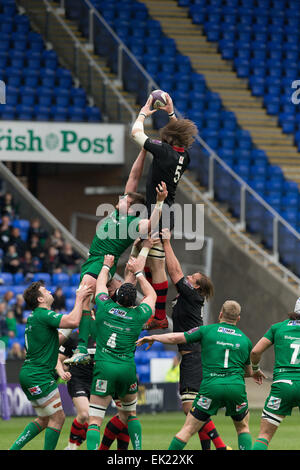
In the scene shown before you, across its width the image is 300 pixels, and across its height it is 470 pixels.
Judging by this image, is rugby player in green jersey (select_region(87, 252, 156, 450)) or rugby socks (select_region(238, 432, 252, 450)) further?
rugby socks (select_region(238, 432, 252, 450))

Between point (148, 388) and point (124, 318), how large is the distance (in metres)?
8.93

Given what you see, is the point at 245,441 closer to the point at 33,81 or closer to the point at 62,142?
the point at 62,142

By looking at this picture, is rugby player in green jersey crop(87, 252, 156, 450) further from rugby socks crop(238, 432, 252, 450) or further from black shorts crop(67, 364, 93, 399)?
black shorts crop(67, 364, 93, 399)

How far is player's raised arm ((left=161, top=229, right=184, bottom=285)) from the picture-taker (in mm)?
10648

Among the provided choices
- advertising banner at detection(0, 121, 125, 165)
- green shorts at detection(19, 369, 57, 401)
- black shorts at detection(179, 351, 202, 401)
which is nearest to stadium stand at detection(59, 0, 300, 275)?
advertising banner at detection(0, 121, 125, 165)

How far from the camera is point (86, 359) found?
10.5 meters

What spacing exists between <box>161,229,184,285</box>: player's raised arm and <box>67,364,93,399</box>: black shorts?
1.86 meters

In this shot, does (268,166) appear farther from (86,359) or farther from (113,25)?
(86,359)

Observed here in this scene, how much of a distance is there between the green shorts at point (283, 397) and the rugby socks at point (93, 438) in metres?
1.78

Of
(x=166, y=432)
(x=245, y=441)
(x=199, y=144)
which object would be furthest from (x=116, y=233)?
→ (x=199, y=144)

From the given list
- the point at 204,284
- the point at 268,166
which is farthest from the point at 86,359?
the point at 268,166

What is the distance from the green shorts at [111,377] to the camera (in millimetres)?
10234

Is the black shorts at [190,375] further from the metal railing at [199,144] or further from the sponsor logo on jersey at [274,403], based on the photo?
the metal railing at [199,144]

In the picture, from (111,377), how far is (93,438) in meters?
0.66
